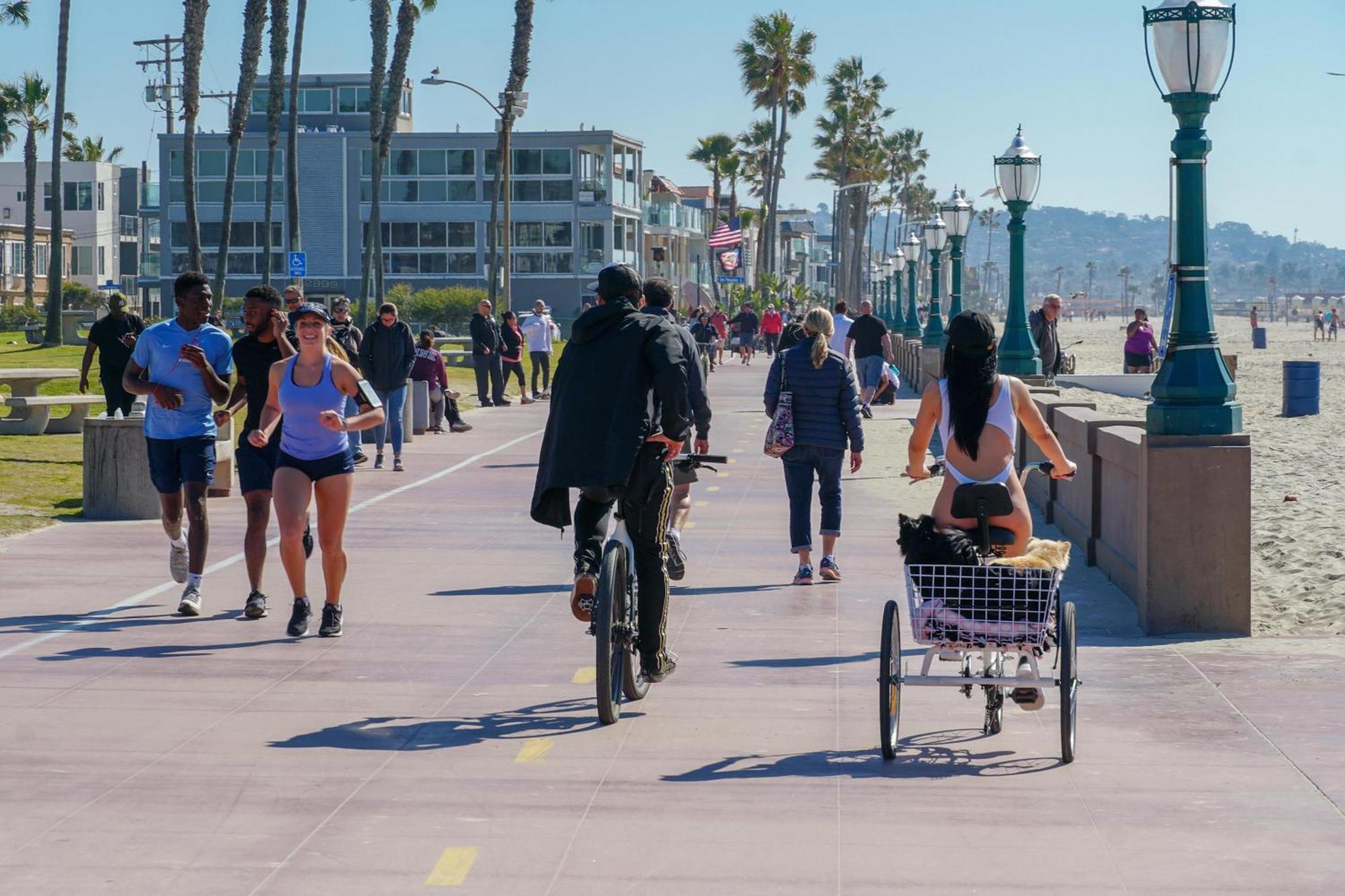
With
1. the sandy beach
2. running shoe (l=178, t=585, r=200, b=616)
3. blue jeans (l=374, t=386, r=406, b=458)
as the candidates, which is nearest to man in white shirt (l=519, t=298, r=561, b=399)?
the sandy beach

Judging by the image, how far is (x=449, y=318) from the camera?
79812 mm

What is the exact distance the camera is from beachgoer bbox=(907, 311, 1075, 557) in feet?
23.4

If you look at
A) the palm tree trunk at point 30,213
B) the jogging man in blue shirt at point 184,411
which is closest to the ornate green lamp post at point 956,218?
the jogging man in blue shirt at point 184,411

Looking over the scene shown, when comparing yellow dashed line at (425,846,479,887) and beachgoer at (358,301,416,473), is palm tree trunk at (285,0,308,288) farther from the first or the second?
yellow dashed line at (425,846,479,887)

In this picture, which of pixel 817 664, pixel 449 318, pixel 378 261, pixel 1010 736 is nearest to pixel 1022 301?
pixel 817 664

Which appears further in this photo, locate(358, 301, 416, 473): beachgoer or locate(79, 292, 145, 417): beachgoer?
locate(358, 301, 416, 473): beachgoer

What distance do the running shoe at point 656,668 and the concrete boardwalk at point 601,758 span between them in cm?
11

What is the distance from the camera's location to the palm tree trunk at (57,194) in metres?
52.1

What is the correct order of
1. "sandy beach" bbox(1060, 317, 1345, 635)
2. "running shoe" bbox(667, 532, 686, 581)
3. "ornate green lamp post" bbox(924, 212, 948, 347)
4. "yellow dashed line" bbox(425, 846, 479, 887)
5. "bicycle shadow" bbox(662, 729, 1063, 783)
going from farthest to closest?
"ornate green lamp post" bbox(924, 212, 948, 347)
"sandy beach" bbox(1060, 317, 1345, 635)
"running shoe" bbox(667, 532, 686, 581)
"bicycle shadow" bbox(662, 729, 1063, 783)
"yellow dashed line" bbox(425, 846, 479, 887)

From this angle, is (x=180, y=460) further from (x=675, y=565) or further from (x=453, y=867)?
(x=453, y=867)

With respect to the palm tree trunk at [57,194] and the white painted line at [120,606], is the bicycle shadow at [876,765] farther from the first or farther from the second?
the palm tree trunk at [57,194]

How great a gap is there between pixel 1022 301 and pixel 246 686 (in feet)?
45.6

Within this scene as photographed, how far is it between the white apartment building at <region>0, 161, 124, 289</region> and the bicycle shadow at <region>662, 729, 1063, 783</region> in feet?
364

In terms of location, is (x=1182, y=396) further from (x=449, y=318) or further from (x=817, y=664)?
(x=449, y=318)
